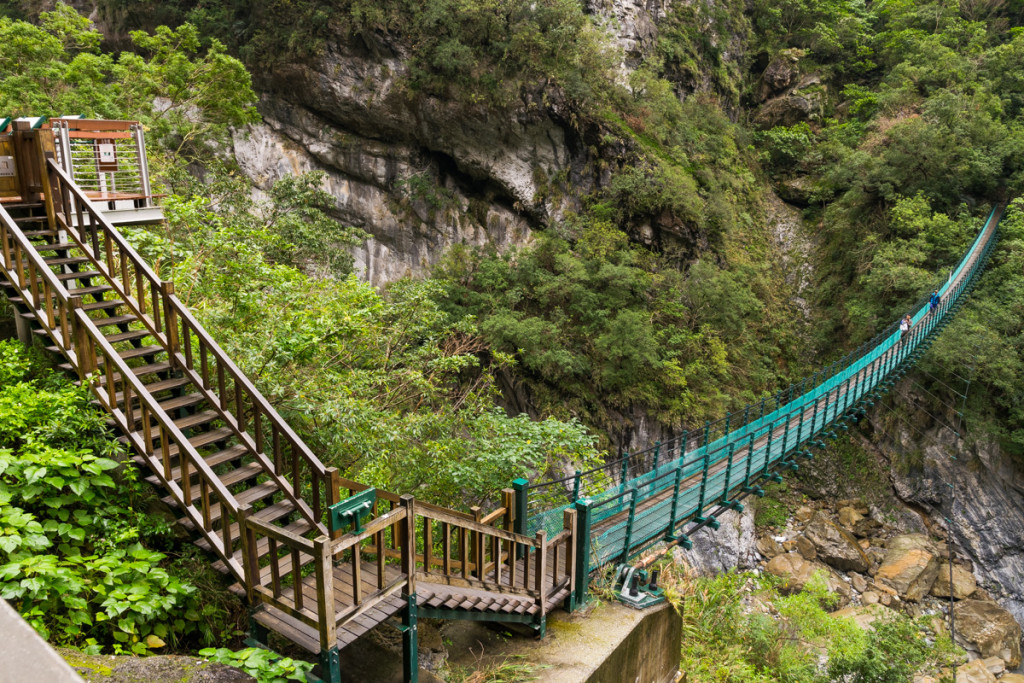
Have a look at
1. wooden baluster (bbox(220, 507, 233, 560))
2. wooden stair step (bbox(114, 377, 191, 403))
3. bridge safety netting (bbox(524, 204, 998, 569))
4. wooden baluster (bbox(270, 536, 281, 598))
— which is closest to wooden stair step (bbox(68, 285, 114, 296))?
wooden stair step (bbox(114, 377, 191, 403))

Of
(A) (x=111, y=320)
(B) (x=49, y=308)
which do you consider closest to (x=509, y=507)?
(A) (x=111, y=320)

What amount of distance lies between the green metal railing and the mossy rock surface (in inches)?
96.4

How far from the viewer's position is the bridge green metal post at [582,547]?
4.49 meters

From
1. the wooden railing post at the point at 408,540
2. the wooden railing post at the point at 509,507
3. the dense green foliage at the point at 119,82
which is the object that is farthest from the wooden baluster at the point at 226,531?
the dense green foliage at the point at 119,82

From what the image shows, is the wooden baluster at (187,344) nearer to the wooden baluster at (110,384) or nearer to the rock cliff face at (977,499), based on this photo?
the wooden baluster at (110,384)

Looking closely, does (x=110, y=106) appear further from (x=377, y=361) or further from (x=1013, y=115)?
(x=1013, y=115)

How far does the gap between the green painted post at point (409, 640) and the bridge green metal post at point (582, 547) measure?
1514 mm

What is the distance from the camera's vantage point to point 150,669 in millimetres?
2441

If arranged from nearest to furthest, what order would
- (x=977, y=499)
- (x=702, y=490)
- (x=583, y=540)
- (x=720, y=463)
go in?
(x=583, y=540) → (x=702, y=490) → (x=720, y=463) → (x=977, y=499)

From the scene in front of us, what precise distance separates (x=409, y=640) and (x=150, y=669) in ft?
4.37

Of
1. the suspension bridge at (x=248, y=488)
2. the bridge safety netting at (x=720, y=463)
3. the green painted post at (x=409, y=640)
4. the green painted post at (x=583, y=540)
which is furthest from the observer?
the bridge safety netting at (x=720, y=463)

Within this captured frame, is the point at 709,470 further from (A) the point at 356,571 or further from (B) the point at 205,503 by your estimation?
(B) the point at 205,503

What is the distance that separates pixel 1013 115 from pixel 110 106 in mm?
20966

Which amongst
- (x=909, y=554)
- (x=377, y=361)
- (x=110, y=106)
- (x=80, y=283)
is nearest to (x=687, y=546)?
(x=377, y=361)
